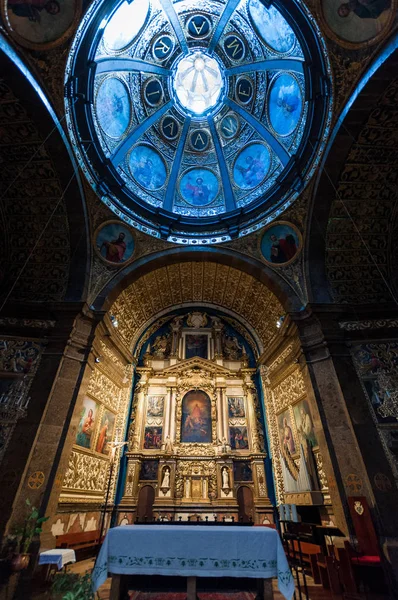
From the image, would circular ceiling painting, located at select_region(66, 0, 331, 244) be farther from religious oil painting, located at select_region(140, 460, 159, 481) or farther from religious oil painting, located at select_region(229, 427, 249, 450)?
religious oil painting, located at select_region(140, 460, 159, 481)

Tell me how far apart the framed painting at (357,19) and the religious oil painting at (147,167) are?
7658 mm

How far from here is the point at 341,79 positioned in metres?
7.39

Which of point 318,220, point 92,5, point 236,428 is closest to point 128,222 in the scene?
point 92,5

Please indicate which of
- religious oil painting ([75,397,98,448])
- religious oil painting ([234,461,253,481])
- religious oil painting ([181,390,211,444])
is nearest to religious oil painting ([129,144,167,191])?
religious oil painting ([75,397,98,448])

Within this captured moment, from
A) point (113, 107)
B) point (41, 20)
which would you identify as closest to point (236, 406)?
point (113, 107)

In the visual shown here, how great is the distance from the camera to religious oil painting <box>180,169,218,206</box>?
42.4 feet

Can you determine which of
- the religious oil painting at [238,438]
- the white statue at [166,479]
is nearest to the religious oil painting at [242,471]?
the religious oil painting at [238,438]

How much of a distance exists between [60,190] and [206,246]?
5.40 m

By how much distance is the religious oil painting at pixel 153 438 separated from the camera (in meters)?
11.3

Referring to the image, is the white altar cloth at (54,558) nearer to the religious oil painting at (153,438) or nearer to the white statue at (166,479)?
the white statue at (166,479)

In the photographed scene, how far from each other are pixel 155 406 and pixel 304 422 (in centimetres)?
602

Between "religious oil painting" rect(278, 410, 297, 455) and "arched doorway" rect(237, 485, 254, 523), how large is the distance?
2.19 meters

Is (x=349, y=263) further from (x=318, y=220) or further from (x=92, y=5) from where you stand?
(x=92, y=5)

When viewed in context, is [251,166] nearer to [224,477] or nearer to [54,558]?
[224,477]
